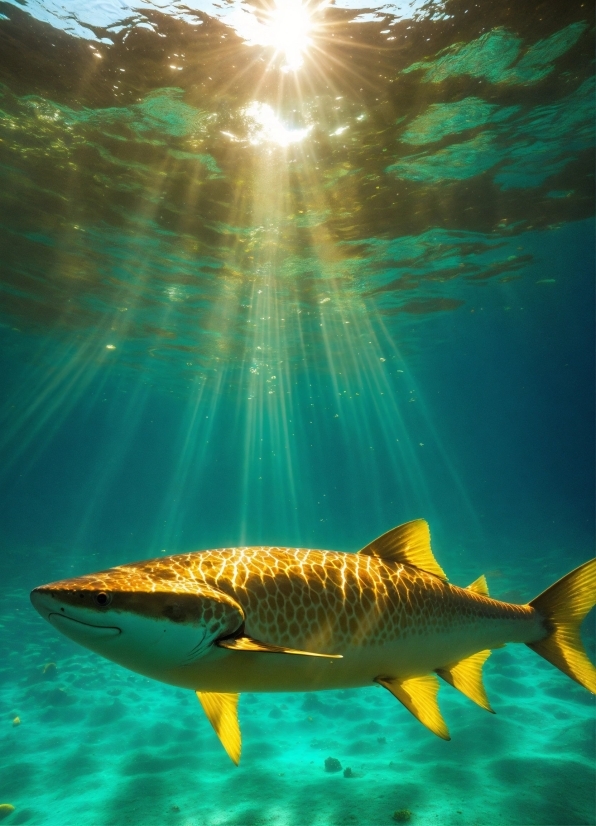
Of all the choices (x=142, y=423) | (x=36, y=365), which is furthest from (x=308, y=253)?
(x=142, y=423)

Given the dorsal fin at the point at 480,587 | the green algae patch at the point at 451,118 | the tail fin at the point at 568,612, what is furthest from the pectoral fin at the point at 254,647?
the green algae patch at the point at 451,118

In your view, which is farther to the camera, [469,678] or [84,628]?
[469,678]

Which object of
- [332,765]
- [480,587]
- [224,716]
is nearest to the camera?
[224,716]

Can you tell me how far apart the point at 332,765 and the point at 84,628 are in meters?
8.69

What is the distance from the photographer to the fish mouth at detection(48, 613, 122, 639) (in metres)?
2.03

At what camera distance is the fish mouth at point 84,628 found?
203 cm

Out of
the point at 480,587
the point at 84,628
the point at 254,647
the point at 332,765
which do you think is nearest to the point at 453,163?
the point at 480,587

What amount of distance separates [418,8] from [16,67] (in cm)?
855

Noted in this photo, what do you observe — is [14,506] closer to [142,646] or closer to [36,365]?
[36,365]

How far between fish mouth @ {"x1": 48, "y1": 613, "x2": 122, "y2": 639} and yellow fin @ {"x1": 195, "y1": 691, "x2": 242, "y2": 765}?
3.27 feet

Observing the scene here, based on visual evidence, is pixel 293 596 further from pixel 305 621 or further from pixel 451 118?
pixel 451 118

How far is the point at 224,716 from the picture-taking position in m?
2.79

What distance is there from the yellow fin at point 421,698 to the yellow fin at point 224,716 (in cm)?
92

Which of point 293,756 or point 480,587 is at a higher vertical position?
point 480,587
